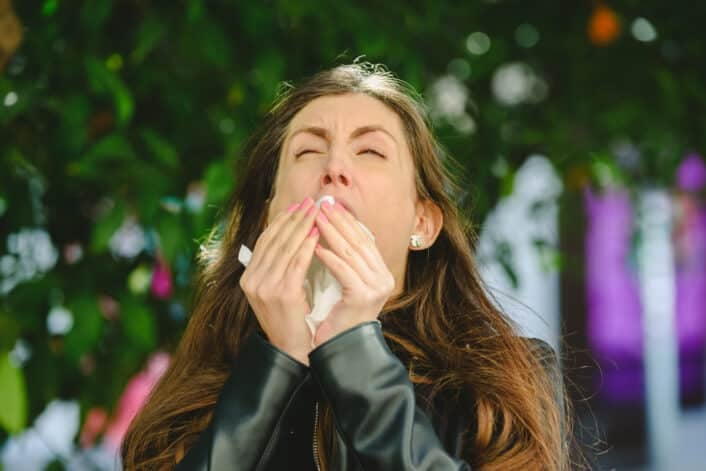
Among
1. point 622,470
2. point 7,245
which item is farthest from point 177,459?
point 622,470

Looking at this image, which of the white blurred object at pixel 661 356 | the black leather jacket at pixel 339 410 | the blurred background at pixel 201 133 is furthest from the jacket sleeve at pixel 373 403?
the white blurred object at pixel 661 356

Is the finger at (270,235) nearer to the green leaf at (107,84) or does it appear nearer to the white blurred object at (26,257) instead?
the green leaf at (107,84)

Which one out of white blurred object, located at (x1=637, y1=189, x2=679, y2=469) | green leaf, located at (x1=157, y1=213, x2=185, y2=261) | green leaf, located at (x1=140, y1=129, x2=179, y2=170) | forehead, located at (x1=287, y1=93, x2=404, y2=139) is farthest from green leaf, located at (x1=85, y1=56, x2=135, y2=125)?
white blurred object, located at (x1=637, y1=189, x2=679, y2=469)

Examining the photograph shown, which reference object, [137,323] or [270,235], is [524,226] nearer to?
[137,323]

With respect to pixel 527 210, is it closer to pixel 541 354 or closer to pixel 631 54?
pixel 631 54

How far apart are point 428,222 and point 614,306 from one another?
413 centimetres

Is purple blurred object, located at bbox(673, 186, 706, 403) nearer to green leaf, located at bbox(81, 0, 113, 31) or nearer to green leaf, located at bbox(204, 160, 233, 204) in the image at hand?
green leaf, located at bbox(204, 160, 233, 204)

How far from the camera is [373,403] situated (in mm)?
1207

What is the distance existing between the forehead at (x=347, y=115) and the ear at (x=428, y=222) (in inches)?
5.7

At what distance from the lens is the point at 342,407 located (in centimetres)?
122

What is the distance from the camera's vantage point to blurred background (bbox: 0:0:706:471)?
189 centimetres

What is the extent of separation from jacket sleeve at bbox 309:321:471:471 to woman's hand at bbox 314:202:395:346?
37mm

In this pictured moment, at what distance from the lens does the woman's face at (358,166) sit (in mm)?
1476

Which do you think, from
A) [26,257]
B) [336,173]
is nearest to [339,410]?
[336,173]
